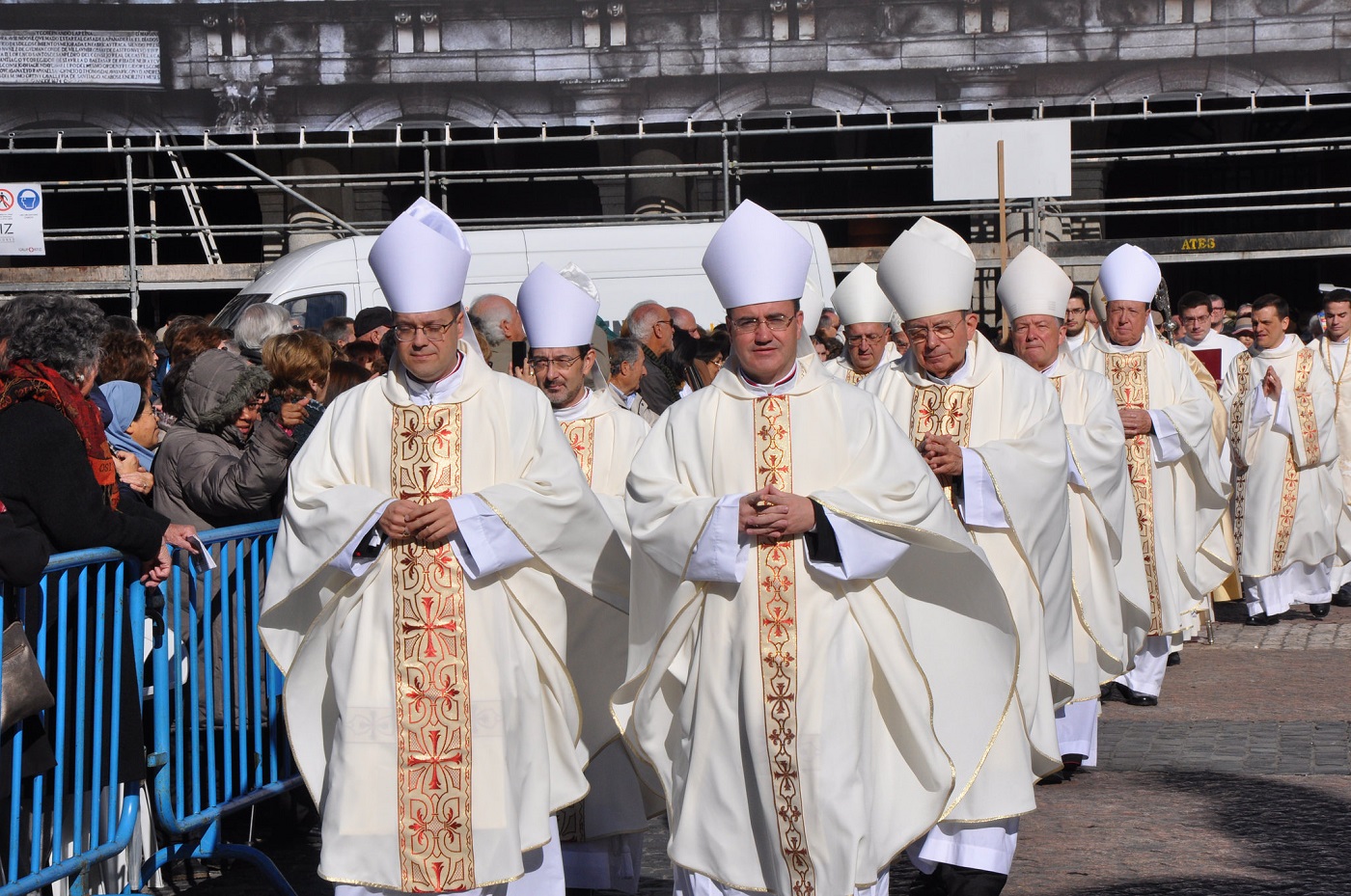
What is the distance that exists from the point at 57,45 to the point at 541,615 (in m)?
12.7

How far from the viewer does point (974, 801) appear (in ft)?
16.4

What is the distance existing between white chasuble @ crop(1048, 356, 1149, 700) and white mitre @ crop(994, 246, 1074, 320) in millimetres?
463

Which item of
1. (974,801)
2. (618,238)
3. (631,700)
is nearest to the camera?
(631,700)

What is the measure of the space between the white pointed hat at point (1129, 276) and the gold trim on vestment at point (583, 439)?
3.59 m

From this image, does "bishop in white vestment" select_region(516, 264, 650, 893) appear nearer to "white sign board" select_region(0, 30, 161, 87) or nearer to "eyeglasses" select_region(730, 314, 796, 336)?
"eyeglasses" select_region(730, 314, 796, 336)

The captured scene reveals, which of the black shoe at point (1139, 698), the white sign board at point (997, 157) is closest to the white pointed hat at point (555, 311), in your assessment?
the black shoe at point (1139, 698)

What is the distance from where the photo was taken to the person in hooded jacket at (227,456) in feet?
18.6

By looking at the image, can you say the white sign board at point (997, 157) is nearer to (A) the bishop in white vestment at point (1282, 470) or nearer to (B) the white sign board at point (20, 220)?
(A) the bishop in white vestment at point (1282, 470)

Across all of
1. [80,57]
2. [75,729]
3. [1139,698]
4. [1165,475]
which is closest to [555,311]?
[75,729]

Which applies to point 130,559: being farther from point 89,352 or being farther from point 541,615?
point 541,615

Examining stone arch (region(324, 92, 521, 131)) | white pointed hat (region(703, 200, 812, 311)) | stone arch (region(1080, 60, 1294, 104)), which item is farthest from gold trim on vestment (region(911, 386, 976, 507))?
stone arch (region(1080, 60, 1294, 104))

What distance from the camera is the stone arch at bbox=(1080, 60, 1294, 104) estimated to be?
645 inches

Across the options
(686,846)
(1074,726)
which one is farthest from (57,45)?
(686,846)

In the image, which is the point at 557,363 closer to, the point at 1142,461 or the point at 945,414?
the point at 945,414
